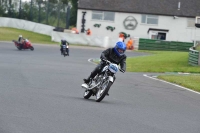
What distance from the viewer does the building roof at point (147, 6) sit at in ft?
232

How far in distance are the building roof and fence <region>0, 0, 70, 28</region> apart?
9.70ft

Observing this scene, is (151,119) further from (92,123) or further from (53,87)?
(53,87)

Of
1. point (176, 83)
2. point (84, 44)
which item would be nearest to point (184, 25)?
point (84, 44)

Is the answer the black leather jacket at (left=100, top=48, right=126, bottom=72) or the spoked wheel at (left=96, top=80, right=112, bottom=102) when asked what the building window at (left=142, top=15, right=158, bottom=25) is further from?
the spoked wheel at (left=96, top=80, right=112, bottom=102)

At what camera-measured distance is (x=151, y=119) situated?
11.9 meters

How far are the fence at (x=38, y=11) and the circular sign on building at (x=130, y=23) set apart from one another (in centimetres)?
684

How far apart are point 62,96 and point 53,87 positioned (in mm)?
2740

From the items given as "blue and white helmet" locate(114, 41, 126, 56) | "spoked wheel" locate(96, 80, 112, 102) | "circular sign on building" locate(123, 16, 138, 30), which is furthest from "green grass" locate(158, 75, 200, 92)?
"circular sign on building" locate(123, 16, 138, 30)

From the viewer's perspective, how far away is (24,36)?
208ft

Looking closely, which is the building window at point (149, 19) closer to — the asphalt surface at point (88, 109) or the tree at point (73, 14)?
the tree at point (73, 14)

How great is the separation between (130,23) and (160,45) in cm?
1017

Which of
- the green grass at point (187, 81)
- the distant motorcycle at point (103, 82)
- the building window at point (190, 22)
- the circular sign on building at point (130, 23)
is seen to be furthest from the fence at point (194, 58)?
the building window at point (190, 22)

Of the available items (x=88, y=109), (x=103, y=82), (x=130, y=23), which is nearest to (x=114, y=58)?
(x=103, y=82)

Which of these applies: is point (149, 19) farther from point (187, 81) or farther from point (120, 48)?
point (120, 48)
